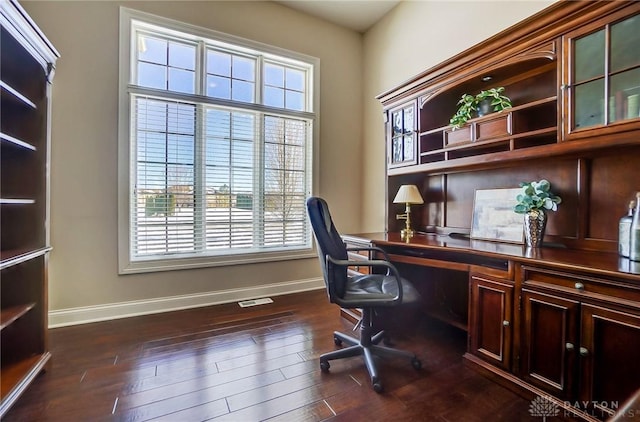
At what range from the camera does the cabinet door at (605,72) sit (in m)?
1.43

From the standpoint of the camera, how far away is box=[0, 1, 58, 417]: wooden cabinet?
Answer: 1687mm

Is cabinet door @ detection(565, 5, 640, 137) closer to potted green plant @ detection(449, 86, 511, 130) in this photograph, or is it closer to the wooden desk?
potted green plant @ detection(449, 86, 511, 130)

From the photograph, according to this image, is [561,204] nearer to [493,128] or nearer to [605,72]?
[493,128]

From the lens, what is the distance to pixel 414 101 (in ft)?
8.64

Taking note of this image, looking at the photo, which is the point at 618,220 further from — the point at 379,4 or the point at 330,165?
the point at 379,4

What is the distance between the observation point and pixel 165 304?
2.86m

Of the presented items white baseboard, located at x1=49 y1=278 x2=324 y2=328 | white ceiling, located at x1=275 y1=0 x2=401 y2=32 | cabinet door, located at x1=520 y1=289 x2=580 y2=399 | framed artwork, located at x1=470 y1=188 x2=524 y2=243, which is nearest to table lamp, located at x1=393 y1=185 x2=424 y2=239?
framed artwork, located at x1=470 y1=188 x2=524 y2=243

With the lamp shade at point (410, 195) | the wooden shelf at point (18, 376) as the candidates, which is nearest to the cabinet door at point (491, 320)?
the lamp shade at point (410, 195)

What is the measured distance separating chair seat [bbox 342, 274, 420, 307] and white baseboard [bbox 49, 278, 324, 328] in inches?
56.3

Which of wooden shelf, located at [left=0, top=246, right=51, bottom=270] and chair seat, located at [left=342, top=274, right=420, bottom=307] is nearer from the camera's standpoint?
wooden shelf, located at [left=0, top=246, right=51, bottom=270]

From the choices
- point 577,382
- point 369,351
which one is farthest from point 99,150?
point 577,382

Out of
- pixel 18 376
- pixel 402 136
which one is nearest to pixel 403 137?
pixel 402 136

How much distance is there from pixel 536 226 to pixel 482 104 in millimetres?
979

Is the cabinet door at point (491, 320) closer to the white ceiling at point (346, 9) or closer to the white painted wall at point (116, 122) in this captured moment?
the white painted wall at point (116, 122)
